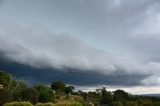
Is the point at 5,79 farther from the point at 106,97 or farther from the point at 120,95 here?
the point at 120,95

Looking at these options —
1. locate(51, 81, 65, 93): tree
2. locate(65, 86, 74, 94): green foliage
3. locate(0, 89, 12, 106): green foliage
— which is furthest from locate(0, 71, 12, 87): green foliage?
locate(65, 86, 74, 94): green foliage

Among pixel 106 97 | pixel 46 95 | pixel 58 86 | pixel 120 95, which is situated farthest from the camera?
pixel 120 95

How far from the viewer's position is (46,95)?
314 feet

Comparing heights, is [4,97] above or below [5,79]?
below

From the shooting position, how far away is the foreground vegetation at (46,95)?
7312 centimetres

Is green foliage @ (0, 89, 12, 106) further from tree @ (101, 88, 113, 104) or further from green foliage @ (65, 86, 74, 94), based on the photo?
tree @ (101, 88, 113, 104)

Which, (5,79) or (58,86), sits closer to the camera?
(5,79)

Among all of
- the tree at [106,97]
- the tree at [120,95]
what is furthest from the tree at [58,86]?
the tree at [120,95]

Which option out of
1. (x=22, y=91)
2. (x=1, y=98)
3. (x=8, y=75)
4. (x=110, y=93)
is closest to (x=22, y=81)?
(x=8, y=75)

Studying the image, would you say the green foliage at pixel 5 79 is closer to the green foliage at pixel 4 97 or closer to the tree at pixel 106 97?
the green foliage at pixel 4 97

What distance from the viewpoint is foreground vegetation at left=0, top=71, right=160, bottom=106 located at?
240 feet

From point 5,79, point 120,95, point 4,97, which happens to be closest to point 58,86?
point 5,79

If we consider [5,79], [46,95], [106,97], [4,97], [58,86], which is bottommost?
[4,97]

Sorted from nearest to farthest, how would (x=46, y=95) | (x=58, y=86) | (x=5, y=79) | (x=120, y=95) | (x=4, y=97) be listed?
1. (x=4, y=97)
2. (x=46, y=95)
3. (x=5, y=79)
4. (x=58, y=86)
5. (x=120, y=95)
